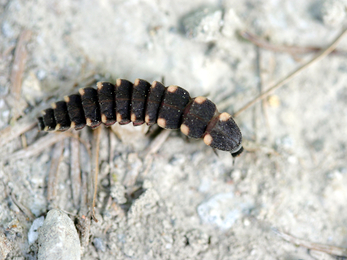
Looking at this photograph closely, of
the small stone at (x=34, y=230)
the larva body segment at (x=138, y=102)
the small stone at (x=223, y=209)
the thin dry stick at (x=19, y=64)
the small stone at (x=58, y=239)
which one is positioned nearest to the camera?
the small stone at (x=58, y=239)

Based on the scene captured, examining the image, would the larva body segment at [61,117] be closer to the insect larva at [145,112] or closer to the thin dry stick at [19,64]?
the insect larva at [145,112]

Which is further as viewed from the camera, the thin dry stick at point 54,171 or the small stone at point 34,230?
the thin dry stick at point 54,171

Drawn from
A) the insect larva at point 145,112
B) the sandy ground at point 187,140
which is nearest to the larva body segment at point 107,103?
the insect larva at point 145,112

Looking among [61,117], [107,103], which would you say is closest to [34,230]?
[61,117]

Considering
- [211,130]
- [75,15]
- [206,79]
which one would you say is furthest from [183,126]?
[75,15]

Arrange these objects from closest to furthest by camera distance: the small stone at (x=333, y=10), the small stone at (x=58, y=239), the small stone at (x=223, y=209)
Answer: the small stone at (x=58, y=239) < the small stone at (x=223, y=209) < the small stone at (x=333, y=10)

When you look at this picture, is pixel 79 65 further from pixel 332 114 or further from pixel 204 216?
pixel 332 114

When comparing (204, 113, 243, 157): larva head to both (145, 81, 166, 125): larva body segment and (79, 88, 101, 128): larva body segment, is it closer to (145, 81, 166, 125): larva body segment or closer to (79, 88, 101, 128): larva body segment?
(145, 81, 166, 125): larva body segment

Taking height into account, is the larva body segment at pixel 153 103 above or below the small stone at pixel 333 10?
below
